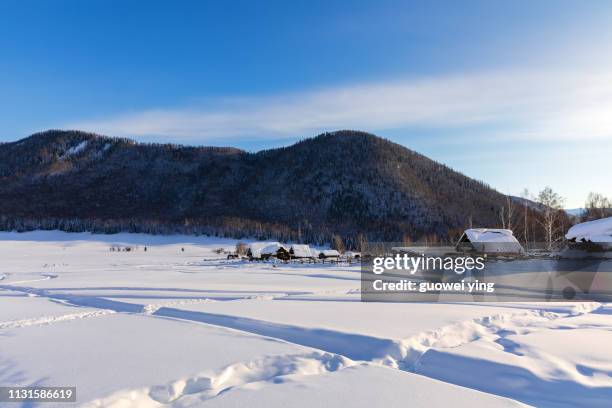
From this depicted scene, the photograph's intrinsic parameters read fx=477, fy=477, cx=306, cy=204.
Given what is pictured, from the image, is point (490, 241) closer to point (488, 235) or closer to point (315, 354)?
point (488, 235)

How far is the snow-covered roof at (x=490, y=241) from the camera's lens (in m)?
31.0

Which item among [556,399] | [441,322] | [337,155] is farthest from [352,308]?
[337,155]

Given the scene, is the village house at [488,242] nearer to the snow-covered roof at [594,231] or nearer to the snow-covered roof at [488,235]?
the snow-covered roof at [488,235]

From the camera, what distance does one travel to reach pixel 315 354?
6254mm

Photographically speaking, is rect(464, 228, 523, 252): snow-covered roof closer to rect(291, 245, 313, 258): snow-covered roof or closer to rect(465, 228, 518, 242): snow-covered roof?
rect(465, 228, 518, 242): snow-covered roof

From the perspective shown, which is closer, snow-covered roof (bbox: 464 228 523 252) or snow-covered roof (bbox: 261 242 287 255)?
snow-covered roof (bbox: 464 228 523 252)

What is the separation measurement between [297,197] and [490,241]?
138136 millimetres

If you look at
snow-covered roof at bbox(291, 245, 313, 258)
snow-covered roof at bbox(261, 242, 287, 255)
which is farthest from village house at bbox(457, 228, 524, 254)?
snow-covered roof at bbox(261, 242, 287, 255)

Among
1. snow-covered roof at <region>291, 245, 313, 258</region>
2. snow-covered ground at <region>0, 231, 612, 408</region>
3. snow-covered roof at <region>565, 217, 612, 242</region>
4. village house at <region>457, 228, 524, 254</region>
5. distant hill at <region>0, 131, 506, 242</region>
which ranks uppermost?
distant hill at <region>0, 131, 506, 242</region>

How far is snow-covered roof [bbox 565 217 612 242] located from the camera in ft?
38.7

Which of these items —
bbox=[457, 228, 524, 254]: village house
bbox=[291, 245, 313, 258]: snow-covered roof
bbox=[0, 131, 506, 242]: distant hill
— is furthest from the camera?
bbox=[0, 131, 506, 242]: distant hill

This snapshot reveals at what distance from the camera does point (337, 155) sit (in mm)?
178000

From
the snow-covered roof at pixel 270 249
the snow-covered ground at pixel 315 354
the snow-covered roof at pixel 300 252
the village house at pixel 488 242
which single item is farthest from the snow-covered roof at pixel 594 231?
the snow-covered roof at pixel 270 249

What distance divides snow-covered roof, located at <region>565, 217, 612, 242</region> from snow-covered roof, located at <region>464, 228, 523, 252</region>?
61.7 ft
